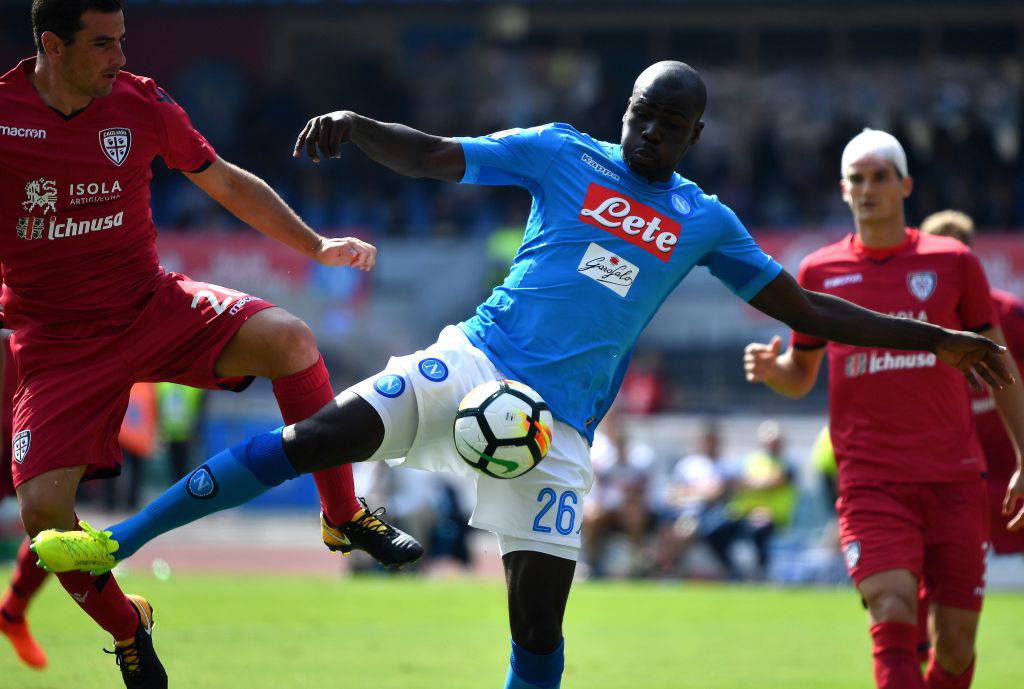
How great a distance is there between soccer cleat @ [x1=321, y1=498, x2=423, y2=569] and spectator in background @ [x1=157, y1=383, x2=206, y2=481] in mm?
14101

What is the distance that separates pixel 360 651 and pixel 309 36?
22.0 metres

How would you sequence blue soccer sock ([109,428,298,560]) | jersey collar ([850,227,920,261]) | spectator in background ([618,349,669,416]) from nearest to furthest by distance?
blue soccer sock ([109,428,298,560]), jersey collar ([850,227,920,261]), spectator in background ([618,349,669,416])

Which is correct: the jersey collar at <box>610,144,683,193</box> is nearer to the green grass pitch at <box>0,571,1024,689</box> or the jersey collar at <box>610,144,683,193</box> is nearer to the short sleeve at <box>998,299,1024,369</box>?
the short sleeve at <box>998,299,1024,369</box>

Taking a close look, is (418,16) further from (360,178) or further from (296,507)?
(296,507)

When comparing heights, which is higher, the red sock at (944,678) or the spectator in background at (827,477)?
the spectator in background at (827,477)

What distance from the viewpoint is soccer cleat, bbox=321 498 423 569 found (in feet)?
18.3

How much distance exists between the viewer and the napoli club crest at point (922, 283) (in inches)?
255

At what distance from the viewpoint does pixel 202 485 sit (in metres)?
5.24

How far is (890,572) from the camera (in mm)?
6086

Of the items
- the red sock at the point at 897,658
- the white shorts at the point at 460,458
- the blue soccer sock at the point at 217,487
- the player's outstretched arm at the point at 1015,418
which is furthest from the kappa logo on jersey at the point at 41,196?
the player's outstretched arm at the point at 1015,418

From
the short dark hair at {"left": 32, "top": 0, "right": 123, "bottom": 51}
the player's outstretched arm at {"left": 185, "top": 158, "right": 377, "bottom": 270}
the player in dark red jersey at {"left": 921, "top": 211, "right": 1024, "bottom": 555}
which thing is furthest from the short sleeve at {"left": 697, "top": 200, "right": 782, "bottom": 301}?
the short dark hair at {"left": 32, "top": 0, "right": 123, "bottom": 51}

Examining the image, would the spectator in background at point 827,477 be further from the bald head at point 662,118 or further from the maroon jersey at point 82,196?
the maroon jersey at point 82,196

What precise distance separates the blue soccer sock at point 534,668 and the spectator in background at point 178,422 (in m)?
14.8


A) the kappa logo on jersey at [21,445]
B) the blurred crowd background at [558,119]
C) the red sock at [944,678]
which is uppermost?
the blurred crowd background at [558,119]
